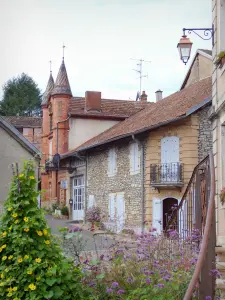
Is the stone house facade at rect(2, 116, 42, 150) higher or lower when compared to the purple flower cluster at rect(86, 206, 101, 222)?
higher

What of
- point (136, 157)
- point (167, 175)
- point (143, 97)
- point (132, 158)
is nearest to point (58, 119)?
point (143, 97)

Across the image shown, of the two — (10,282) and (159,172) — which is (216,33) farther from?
(159,172)

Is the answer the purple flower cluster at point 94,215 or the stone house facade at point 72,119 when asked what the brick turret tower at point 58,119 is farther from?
the purple flower cluster at point 94,215

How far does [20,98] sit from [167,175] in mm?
39292

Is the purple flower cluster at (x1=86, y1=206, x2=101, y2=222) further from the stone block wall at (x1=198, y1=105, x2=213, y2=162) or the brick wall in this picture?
the brick wall

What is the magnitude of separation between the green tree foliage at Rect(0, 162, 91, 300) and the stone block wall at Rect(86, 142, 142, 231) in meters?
15.2

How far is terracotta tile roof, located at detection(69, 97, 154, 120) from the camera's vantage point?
31.5m

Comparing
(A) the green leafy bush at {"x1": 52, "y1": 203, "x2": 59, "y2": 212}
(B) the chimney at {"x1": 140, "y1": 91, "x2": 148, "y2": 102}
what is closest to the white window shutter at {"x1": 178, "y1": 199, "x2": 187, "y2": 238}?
(A) the green leafy bush at {"x1": 52, "y1": 203, "x2": 59, "y2": 212}

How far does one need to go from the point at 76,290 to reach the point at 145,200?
55.1 ft

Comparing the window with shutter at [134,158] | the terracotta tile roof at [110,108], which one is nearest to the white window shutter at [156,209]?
the window with shutter at [134,158]

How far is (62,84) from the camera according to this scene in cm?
3231

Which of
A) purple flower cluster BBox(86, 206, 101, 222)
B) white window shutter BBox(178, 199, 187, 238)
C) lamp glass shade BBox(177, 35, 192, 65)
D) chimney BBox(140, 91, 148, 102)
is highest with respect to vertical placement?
chimney BBox(140, 91, 148, 102)

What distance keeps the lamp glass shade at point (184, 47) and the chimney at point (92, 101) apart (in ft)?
67.4

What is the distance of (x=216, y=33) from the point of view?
32.4ft
